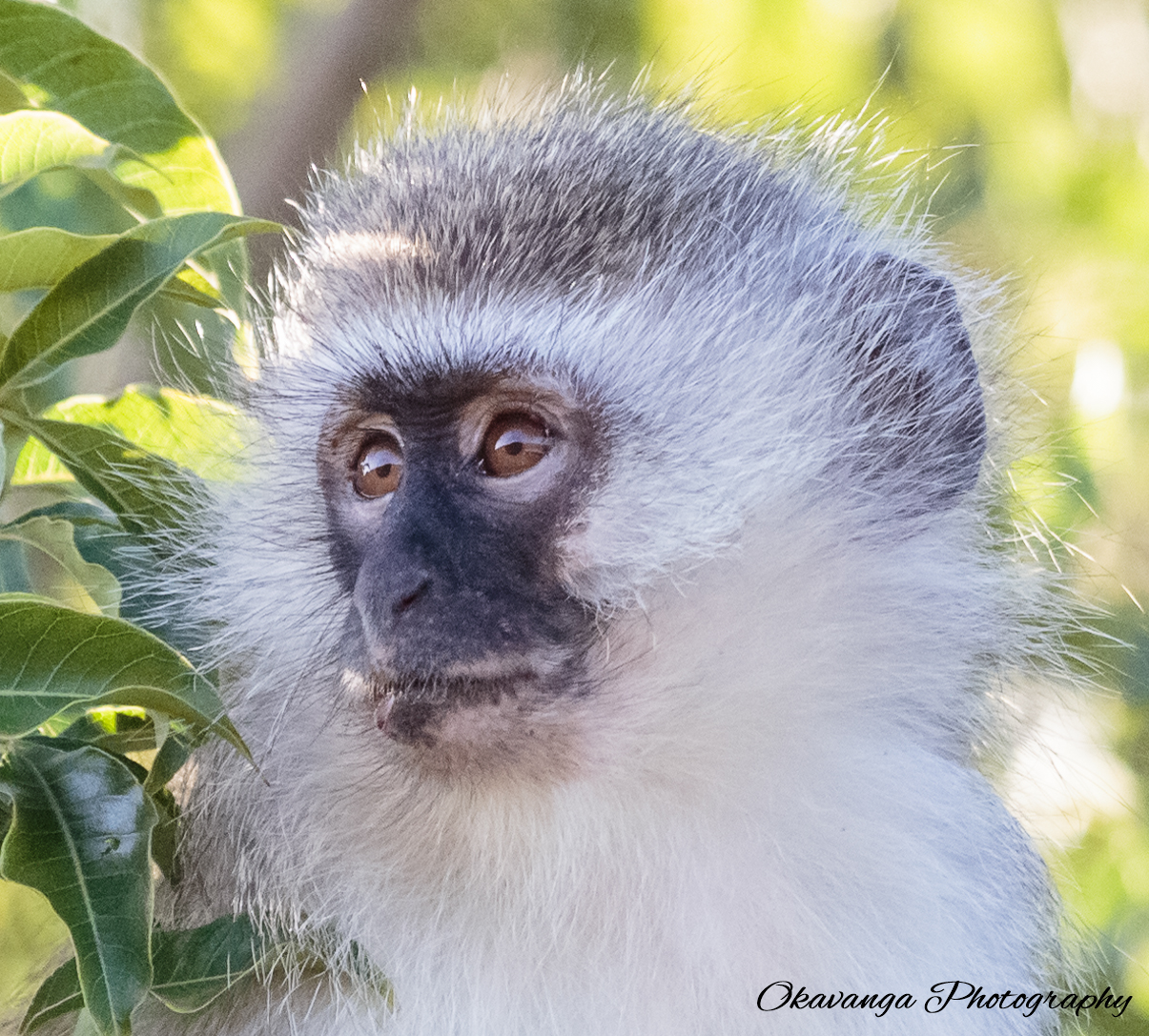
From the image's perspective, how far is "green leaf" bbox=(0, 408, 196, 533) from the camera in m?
1.77

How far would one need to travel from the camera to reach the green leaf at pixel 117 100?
75.2 inches

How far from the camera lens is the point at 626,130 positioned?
2.52m

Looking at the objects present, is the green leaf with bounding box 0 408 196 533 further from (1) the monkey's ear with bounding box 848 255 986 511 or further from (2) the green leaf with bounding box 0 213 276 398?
(1) the monkey's ear with bounding box 848 255 986 511

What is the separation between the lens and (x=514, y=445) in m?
1.99

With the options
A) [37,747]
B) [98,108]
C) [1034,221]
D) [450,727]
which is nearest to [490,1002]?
[450,727]

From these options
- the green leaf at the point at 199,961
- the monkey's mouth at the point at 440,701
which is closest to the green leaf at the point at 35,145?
the monkey's mouth at the point at 440,701

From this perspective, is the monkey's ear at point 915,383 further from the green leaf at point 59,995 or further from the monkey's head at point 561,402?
the green leaf at point 59,995

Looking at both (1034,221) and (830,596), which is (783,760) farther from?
(1034,221)

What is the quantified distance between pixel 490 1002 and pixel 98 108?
142cm

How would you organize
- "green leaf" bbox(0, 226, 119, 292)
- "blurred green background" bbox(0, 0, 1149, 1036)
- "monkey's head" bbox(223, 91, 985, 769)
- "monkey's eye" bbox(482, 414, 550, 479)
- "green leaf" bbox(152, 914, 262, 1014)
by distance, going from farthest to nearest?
"blurred green background" bbox(0, 0, 1149, 1036)
"monkey's eye" bbox(482, 414, 550, 479)
"monkey's head" bbox(223, 91, 985, 769)
"green leaf" bbox(152, 914, 262, 1014)
"green leaf" bbox(0, 226, 119, 292)

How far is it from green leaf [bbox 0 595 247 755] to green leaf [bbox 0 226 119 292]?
1.31 ft

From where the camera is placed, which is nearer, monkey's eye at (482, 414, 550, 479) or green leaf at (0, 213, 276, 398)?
green leaf at (0, 213, 276, 398)

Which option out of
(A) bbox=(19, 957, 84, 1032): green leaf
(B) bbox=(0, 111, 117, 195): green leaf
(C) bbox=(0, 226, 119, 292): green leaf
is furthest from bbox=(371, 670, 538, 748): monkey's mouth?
(B) bbox=(0, 111, 117, 195): green leaf

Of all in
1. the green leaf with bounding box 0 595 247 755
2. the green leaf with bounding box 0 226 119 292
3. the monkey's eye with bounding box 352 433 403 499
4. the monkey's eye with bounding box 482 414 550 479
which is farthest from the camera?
the monkey's eye with bounding box 352 433 403 499
